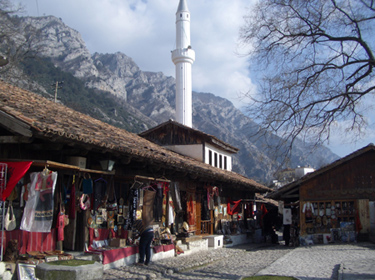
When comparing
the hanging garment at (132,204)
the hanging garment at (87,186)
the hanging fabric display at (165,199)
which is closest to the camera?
the hanging garment at (87,186)

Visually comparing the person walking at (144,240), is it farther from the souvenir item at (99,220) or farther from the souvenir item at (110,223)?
the souvenir item at (99,220)

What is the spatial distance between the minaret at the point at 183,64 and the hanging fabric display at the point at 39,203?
1157 inches

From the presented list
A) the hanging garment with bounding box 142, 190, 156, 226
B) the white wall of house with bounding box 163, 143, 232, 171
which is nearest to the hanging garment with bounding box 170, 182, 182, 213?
the hanging garment with bounding box 142, 190, 156, 226

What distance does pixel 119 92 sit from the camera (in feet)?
364

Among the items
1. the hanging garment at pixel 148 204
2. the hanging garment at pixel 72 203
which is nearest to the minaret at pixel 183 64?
the hanging garment at pixel 148 204

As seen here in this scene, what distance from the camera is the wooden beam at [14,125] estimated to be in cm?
695

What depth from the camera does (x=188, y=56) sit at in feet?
126

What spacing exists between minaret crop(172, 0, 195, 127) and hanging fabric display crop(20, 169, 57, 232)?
29.4 metres

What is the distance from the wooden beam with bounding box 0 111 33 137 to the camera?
6.95m

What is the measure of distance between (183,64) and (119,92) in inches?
2983

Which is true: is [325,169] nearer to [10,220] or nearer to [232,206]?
[232,206]

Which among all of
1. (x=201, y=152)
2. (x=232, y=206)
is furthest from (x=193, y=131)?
(x=232, y=206)

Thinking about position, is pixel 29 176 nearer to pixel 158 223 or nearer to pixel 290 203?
pixel 158 223

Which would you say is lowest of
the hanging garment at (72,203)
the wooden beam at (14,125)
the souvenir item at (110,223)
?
the souvenir item at (110,223)
